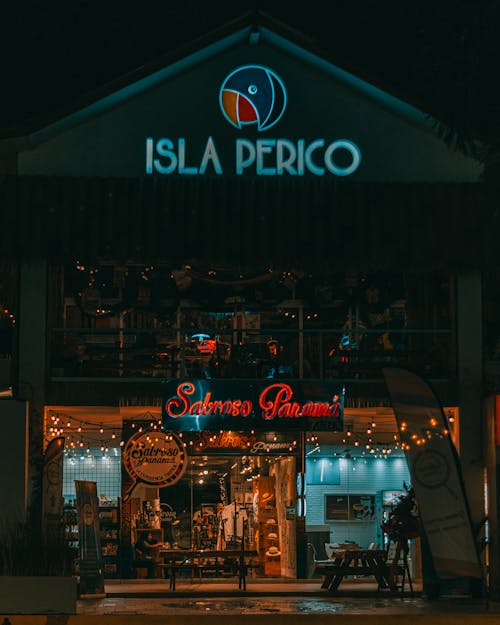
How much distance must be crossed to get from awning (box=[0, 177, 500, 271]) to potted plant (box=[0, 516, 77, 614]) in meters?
5.81

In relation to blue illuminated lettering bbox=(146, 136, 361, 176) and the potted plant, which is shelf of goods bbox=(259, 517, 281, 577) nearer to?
blue illuminated lettering bbox=(146, 136, 361, 176)

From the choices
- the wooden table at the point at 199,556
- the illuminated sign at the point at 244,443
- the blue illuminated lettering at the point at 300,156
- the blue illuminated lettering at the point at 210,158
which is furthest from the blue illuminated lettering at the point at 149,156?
the wooden table at the point at 199,556

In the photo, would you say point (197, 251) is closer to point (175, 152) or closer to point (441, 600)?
point (175, 152)

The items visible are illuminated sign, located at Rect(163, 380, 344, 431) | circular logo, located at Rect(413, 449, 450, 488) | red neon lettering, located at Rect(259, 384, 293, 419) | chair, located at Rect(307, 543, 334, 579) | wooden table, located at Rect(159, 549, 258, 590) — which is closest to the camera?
circular logo, located at Rect(413, 449, 450, 488)

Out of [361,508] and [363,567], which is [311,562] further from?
[363,567]

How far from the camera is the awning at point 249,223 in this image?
20.0 m

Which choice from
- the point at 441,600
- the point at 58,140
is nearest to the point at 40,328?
the point at 58,140

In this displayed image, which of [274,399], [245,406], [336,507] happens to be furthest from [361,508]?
[245,406]

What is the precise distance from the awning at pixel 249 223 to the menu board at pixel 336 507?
6.87 metres

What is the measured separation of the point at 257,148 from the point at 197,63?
1.91 meters

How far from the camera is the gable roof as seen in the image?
20.4 meters

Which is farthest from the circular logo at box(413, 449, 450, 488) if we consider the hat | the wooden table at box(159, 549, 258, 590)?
the hat

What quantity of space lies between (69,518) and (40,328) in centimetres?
525

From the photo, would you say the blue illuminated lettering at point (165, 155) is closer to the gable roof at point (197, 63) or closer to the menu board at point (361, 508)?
the gable roof at point (197, 63)
